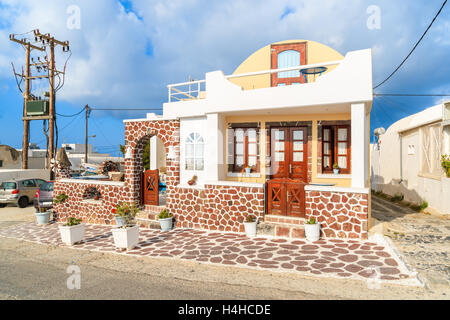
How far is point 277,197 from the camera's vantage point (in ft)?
27.5

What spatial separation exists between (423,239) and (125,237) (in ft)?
25.3

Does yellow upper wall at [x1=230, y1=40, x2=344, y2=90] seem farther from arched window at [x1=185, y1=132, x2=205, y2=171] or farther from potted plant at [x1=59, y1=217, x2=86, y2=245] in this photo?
potted plant at [x1=59, y1=217, x2=86, y2=245]

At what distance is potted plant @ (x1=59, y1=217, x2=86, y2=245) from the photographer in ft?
27.8

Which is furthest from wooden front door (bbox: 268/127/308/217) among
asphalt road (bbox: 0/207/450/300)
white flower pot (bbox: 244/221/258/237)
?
asphalt road (bbox: 0/207/450/300)

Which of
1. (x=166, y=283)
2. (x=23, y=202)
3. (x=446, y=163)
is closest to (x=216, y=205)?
(x=166, y=283)

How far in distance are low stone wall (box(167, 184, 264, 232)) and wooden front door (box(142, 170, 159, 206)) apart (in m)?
1.00

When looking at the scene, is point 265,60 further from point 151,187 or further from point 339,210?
point 151,187

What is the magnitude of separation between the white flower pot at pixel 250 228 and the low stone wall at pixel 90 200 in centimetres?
482

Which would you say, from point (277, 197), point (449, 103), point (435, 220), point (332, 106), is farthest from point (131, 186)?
point (449, 103)

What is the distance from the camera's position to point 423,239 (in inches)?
285

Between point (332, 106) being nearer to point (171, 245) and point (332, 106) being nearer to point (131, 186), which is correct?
point (171, 245)
